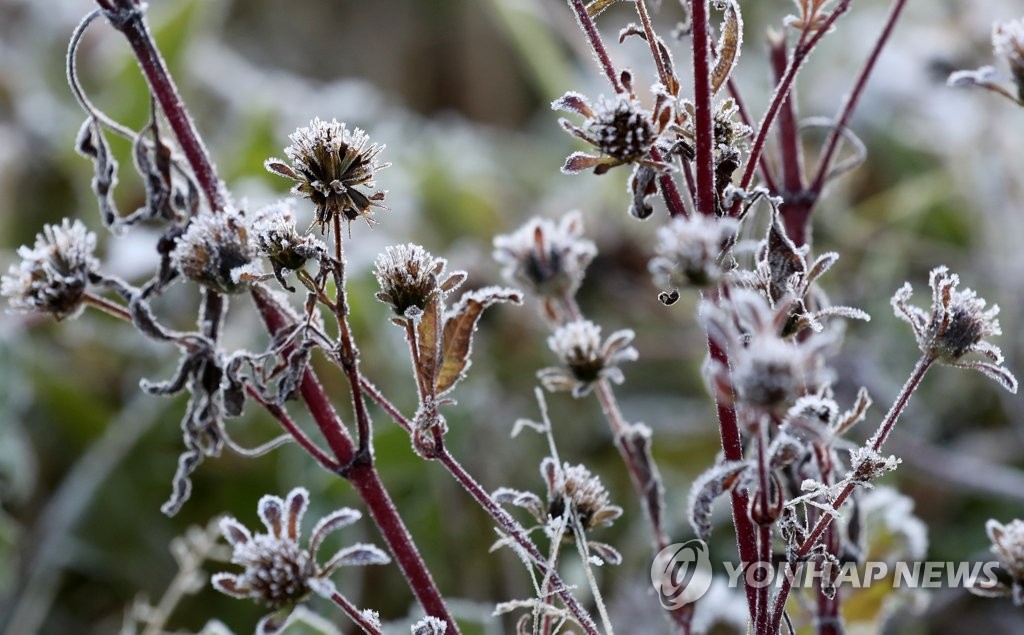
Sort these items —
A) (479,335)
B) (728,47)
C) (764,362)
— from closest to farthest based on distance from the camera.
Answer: (764,362) → (728,47) → (479,335)

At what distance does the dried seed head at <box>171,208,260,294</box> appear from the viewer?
32 cm

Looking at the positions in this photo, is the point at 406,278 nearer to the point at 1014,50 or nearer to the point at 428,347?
the point at 428,347

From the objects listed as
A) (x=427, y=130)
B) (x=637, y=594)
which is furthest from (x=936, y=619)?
(x=427, y=130)

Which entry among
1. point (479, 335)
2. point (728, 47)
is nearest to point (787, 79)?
point (728, 47)

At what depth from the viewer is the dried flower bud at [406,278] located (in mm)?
301

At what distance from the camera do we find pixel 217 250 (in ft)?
1.03

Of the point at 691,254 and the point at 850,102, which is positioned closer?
the point at 691,254

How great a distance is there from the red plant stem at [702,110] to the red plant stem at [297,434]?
14cm

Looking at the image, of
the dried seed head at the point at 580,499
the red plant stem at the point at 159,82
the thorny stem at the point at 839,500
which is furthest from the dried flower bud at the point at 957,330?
the red plant stem at the point at 159,82

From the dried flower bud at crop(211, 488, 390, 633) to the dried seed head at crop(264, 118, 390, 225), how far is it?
0.09 meters

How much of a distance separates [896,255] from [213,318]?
0.63 meters

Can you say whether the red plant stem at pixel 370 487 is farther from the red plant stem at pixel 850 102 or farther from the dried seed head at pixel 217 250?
the red plant stem at pixel 850 102

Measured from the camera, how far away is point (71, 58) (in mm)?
347

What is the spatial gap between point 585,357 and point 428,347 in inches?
2.1
